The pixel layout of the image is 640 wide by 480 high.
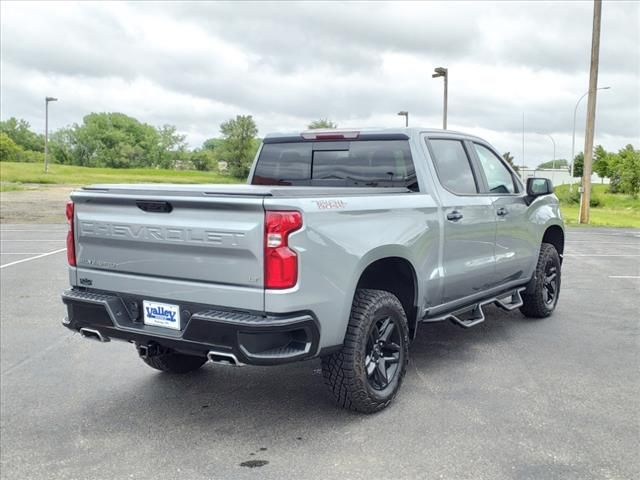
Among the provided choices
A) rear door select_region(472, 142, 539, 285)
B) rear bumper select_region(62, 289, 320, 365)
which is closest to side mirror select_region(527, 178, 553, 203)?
rear door select_region(472, 142, 539, 285)

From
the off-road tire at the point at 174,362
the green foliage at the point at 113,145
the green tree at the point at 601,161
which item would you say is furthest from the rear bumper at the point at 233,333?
the green foliage at the point at 113,145

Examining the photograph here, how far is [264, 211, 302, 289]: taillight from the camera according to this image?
11.4ft

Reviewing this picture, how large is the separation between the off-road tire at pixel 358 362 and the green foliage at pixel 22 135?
133 meters

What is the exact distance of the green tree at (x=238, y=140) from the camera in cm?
8531

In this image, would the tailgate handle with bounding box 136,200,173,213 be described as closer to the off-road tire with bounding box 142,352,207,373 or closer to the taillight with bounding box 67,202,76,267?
the taillight with bounding box 67,202,76,267

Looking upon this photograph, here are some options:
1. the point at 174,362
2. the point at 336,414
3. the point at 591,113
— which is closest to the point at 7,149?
the point at 591,113

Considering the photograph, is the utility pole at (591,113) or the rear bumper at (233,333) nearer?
the rear bumper at (233,333)

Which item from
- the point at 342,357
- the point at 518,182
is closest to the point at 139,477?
the point at 342,357

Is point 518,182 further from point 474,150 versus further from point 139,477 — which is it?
point 139,477

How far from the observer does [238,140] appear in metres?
85.3

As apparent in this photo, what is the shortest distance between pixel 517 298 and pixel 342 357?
10.2ft

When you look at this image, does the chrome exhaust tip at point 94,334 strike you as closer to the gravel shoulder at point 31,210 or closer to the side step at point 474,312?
the side step at point 474,312

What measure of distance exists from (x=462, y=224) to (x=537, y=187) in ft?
5.09

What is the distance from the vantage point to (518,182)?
6441mm
